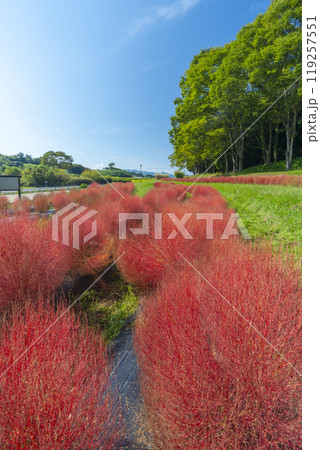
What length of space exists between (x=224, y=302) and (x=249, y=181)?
13.6m

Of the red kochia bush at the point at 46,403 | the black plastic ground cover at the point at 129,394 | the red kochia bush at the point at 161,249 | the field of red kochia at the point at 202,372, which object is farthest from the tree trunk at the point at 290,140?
the red kochia bush at the point at 46,403

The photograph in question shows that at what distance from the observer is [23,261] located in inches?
116

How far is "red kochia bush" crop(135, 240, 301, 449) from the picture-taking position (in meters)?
1.14

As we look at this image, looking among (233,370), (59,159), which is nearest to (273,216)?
(233,370)

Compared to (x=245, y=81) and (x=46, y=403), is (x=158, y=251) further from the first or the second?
(x=245, y=81)

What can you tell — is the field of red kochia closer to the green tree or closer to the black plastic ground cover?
the black plastic ground cover

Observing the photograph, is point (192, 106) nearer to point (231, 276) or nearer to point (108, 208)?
point (108, 208)

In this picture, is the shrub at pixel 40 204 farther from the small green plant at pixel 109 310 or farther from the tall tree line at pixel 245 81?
the tall tree line at pixel 245 81

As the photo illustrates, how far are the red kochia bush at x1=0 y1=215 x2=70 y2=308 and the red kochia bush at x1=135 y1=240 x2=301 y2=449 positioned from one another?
226 cm

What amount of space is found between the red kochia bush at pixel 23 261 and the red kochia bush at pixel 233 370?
7.40ft

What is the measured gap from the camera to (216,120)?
14156mm

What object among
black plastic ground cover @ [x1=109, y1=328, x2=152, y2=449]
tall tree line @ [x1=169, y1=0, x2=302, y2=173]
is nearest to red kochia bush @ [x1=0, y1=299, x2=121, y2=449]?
black plastic ground cover @ [x1=109, y1=328, x2=152, y2=449]

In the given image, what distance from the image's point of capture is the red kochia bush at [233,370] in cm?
114

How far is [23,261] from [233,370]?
3.13 metres
